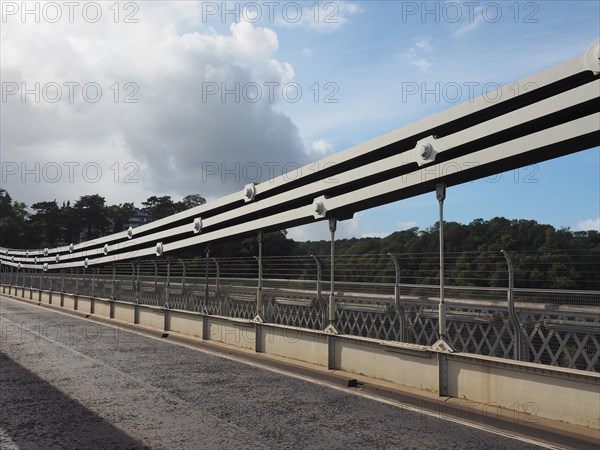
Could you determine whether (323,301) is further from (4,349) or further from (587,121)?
(4,349)

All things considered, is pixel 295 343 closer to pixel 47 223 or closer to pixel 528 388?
pixel 528 388

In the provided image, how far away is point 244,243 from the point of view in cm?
5356

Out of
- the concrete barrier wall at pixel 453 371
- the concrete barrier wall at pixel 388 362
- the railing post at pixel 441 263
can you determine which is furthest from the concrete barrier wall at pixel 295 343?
the railing post at pixel 441 263

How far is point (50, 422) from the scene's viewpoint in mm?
7102

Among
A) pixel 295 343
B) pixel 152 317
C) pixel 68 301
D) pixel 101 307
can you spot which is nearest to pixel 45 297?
pixel 68 301

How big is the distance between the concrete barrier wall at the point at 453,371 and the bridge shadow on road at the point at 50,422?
4.86 metres

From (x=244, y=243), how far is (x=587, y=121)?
4802 cm

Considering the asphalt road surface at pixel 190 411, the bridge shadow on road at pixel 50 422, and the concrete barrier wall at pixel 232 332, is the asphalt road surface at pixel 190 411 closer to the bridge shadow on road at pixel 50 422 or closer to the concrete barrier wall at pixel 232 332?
the bridge shadow on road at pixel 50 422

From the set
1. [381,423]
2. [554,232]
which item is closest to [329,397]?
[381,423]

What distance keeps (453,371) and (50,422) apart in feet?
20.2

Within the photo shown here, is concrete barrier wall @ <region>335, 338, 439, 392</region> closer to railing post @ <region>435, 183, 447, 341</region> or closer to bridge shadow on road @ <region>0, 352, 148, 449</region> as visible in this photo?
railing post @ <region>435, 183, 447, 341</region>

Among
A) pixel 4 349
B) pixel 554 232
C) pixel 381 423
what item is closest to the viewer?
pixel 381 423

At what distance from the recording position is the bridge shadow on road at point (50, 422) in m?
6.17

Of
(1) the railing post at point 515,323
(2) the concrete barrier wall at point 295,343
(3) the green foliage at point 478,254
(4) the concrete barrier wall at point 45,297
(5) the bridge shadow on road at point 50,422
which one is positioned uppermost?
(3) the green foliage at point 478,254
